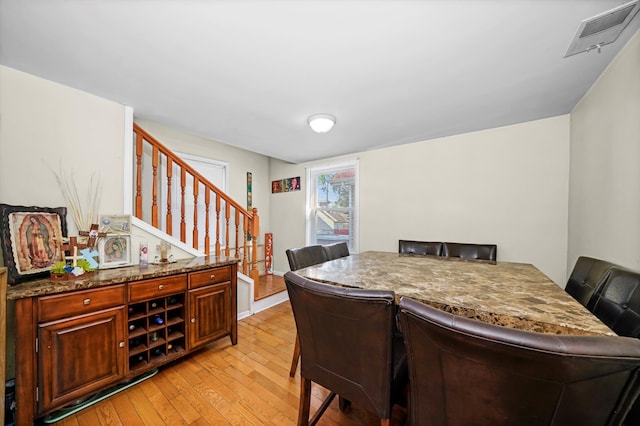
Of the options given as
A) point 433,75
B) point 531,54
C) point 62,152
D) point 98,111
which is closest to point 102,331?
point 62,152

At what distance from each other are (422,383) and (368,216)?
304 cm

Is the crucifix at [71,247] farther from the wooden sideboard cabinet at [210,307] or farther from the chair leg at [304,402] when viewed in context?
the chair leg at [304,402]

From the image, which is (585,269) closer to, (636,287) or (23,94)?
(636,287)

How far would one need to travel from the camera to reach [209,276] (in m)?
2.19

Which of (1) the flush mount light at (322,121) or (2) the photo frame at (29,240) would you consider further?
(1) the flush mount light at (322,121)

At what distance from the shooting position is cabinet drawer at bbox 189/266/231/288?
2.07 metres

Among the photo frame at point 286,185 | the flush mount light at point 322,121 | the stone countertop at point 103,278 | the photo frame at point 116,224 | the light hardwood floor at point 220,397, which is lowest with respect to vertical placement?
the light hardwood floor at point 220,397

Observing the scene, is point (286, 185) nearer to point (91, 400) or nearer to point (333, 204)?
point (333, 204)

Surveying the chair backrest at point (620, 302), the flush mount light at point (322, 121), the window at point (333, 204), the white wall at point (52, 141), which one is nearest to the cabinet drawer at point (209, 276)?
the white wall at point (52, 141)

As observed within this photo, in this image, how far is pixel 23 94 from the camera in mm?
1739

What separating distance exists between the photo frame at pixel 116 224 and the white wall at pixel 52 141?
15 centimetres

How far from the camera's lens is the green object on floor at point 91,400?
1.49m

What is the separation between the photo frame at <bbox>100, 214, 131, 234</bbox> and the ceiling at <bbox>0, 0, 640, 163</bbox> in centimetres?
108

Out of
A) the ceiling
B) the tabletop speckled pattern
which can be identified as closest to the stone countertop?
the tabletop speckled pattern
